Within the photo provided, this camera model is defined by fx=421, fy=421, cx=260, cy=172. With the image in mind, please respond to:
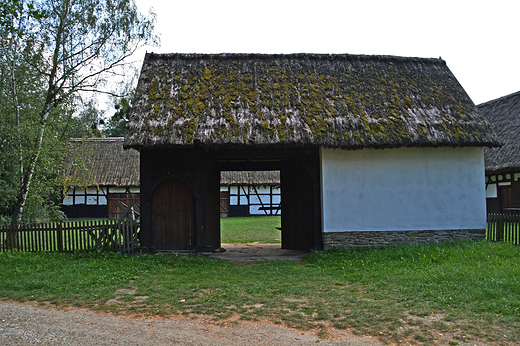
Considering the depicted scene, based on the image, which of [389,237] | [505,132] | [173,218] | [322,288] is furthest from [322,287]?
[505,132]

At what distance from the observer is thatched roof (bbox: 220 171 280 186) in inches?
1010

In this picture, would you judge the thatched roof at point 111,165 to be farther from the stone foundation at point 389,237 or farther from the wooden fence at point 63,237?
the stone foundation at point 389,237

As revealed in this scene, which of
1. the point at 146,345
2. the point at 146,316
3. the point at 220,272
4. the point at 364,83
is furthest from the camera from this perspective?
the point at 364,83

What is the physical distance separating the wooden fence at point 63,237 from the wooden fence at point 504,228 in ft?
29.2

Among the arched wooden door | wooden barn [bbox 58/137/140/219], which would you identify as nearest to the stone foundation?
the arched wooden door

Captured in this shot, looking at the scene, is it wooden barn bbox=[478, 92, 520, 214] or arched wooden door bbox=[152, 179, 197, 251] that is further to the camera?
wooden barn bbox=[478, 92, 520, 214]

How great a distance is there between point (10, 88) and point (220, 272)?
30.5 feet

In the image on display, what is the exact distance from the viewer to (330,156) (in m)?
10.3

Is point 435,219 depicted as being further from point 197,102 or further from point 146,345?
point 146,345

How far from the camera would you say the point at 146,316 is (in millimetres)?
5211

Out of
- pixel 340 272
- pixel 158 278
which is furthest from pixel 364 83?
pixel 158 278

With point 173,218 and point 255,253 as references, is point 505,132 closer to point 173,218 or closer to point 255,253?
point 255,253

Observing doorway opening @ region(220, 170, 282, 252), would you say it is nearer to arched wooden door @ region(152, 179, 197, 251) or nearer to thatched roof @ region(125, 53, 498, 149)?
thatched roof @ region(125, 53, 498, 149)

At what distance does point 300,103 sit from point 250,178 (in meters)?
15.5
